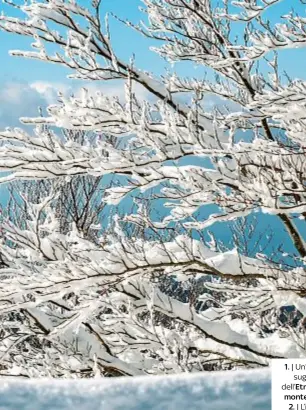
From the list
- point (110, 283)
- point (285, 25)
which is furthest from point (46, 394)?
point (285, 25)

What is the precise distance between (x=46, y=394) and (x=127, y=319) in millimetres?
4299

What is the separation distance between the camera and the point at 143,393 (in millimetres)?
1271

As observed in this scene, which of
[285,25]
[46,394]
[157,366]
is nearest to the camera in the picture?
[46,394]

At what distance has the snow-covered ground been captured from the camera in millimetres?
1225

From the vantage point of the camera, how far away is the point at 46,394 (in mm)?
1232

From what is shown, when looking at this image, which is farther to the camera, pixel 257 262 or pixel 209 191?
pixel 257 262

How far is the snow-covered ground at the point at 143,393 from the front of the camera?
122cm

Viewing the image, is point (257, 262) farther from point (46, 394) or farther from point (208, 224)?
point (46, 394)

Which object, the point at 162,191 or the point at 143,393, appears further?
the point at 162,191

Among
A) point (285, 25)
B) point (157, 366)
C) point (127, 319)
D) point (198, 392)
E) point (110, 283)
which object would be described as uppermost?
point (285, 25)

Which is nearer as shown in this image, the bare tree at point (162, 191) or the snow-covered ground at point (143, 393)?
the snow-covered ground at point (143, 393)

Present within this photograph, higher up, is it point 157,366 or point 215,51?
point 215,51

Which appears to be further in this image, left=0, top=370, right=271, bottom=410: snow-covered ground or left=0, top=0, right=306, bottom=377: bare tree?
left=0, top=0, right=306, bottom=377: bare tree

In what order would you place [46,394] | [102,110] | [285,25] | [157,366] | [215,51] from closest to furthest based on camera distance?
[46,394] → [285,25] → [102,110] → [157,366] → [215,51]
